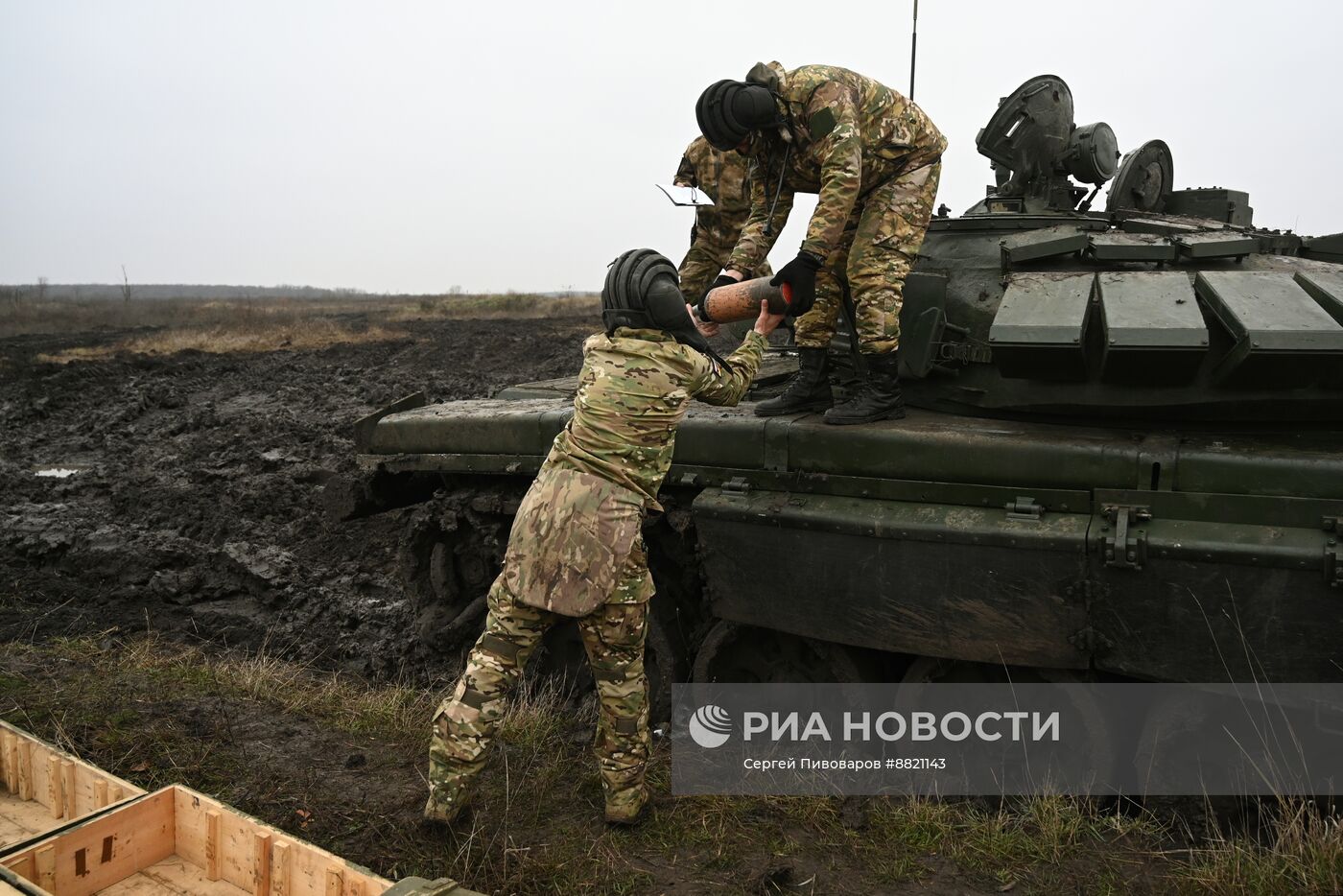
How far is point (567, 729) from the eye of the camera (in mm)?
5754

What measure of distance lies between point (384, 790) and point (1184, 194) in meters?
5.66

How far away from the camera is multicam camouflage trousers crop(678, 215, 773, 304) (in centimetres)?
639

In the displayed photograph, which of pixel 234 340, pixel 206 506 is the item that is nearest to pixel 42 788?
pixel 206 506

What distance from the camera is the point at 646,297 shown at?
14.1ft

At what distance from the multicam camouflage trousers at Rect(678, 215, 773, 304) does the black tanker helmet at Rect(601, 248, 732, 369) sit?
2.02m

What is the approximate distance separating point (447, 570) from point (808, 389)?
8.07ft

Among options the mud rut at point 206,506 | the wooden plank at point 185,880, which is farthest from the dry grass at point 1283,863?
the mud rut at point 206,506

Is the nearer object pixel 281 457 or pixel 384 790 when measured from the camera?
pixel 384 790

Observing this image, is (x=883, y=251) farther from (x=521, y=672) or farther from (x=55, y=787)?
(x=55, y=787)

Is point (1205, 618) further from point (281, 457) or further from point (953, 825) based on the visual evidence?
point (281, 457)

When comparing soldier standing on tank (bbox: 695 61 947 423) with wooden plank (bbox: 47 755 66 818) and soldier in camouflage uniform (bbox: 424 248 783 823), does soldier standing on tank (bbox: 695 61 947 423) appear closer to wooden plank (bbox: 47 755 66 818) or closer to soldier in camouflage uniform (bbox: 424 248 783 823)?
soldier in camouflage uniform (bbox: 424 248 783 823)

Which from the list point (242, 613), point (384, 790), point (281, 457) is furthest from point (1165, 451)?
point (281, 457)

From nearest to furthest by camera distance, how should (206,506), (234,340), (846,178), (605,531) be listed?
(605,531)
(846,178)
(206,506)
(234,340)

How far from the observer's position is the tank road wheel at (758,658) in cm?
571
